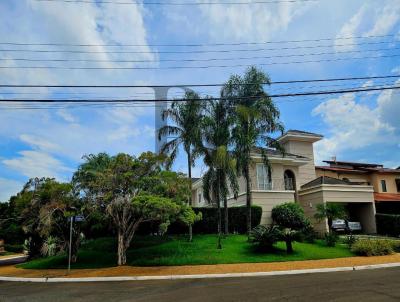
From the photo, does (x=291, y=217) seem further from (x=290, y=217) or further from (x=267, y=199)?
(x=267, y=199)

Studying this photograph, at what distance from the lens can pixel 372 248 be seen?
60.1 ft

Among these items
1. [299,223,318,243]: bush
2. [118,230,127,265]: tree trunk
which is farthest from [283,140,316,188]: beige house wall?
[118,230,127,265]: tree trunk

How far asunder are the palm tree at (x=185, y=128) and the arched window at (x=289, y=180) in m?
10.2

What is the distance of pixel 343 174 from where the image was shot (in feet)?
131

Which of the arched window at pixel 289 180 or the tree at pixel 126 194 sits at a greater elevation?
the arched window at pixel 289 180

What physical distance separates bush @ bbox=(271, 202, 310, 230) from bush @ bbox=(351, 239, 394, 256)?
609 centimetres

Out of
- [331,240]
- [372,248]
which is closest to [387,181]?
[331,240]

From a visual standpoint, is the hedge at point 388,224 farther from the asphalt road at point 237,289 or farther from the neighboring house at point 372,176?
the asphalt road at point 237,289

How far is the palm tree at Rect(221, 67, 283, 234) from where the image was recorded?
2247 cm

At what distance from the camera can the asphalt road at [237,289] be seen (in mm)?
9461

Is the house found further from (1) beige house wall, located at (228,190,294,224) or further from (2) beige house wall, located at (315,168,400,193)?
(2) beige house wall, located at (315,168,400,193)

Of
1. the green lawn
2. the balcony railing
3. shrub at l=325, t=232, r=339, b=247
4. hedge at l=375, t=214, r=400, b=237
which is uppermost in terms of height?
the balcony railing

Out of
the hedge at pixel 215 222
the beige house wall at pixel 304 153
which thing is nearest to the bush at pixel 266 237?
the hedge at pixel 215 222

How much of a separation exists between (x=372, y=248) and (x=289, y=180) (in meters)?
13.1
